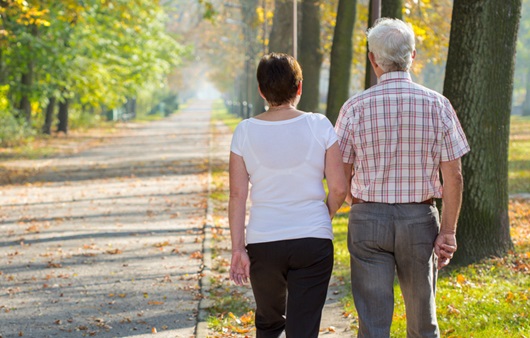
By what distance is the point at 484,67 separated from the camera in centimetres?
845

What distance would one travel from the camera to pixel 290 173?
411cm

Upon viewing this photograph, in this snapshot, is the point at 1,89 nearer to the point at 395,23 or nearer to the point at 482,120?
the point at 482,120

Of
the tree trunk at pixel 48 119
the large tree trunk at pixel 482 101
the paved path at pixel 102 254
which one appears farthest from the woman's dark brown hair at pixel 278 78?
the tree trunk at pixel 48 119

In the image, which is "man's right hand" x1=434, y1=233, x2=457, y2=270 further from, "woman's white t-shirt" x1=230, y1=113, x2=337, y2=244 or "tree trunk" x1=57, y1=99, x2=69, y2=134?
"tree trunk" x1=57, y1=99, x2=69, y2=134

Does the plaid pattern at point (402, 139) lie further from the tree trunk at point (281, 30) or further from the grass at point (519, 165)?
the tree trunk at point (281, 30)

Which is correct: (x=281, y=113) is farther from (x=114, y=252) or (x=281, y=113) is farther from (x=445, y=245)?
(x=114, y=252)

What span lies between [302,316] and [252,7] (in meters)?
36.9

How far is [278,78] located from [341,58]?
559 inches

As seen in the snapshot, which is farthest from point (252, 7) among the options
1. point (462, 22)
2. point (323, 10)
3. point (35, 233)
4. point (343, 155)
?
point (343, 155)

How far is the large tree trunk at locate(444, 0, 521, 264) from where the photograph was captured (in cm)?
845

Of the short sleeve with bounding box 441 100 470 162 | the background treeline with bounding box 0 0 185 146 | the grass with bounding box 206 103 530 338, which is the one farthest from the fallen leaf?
the background treeline with bounding box 0 0 185 146

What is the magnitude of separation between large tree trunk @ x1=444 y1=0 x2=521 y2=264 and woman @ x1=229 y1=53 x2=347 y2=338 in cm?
460

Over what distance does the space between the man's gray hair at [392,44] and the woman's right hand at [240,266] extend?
1.05 metres

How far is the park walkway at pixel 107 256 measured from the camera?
24.1ft
